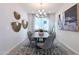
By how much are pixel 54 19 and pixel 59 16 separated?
134 millimetres

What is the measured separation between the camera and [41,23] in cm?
211

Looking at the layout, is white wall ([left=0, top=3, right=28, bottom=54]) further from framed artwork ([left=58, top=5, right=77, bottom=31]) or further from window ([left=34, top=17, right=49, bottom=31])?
framed artwork ([left=58, top=5, right=77, bottom=31])

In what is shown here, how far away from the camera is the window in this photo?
2.09 metres

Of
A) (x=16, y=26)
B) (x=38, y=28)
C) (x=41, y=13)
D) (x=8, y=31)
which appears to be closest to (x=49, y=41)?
(x=38, y=28)

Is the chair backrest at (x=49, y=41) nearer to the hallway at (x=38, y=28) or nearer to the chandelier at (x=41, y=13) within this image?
the hallway at (x=38, y=28)

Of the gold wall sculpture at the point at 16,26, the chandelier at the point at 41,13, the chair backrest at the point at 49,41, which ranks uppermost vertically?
the chandelier at the point at 41,13

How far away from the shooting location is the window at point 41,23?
2094 mm

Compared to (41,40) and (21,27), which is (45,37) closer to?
(41,40)

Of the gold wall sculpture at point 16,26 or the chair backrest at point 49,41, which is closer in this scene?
the gold wall sculpture at point 16,26

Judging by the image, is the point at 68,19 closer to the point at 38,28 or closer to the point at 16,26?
the point at 38,28

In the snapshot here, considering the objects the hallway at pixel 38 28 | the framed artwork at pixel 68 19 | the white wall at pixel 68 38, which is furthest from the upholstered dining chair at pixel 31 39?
the framed artwork at pixel 68 19

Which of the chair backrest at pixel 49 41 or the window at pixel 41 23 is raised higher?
the window at pixel 41 23

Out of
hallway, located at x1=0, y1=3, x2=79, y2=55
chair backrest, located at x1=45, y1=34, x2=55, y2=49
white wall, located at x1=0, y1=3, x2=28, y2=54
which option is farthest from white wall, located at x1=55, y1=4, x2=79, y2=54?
white wall, located at x1=0, y1=3, x2=28, y2=54
